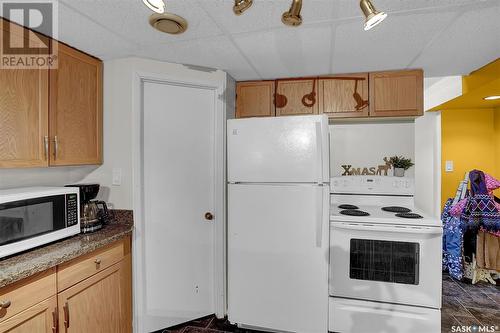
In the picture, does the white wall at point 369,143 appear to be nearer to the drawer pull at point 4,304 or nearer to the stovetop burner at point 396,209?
the stovetop burner at point 396,209

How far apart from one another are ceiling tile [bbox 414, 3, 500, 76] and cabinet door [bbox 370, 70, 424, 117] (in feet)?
0.47

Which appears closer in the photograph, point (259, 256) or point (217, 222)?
point (259, 256)

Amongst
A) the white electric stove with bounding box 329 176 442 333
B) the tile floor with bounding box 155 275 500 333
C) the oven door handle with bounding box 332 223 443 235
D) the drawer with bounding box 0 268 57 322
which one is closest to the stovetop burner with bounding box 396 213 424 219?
the white electric stove with bounding box 329 176 442 333

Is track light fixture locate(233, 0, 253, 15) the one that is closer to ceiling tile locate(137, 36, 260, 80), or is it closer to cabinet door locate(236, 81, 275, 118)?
ceiling tile locate(137, 36, 260, 80)

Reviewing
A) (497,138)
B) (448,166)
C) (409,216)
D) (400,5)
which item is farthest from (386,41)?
(497,138)

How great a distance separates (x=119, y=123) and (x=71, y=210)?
0.72 m

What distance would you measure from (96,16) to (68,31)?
309 millimetres

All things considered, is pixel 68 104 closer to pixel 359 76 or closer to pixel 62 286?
pixel 62 286

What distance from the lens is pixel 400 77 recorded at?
2.29 m

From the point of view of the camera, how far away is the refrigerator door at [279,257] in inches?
75.4

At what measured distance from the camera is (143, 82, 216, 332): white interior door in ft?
6.82

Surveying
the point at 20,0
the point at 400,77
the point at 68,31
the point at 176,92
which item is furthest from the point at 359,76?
the point at 20,0

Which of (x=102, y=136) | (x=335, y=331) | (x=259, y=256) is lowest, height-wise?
(x=335, y=331)

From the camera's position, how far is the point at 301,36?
5.52 ft
